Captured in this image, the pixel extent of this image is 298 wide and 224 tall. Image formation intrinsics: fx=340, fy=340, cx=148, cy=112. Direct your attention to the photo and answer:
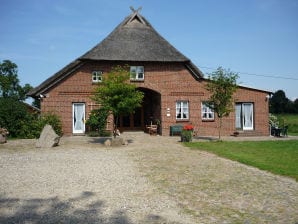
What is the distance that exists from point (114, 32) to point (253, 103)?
11447 mm

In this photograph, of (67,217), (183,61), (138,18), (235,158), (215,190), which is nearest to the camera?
(67,217)

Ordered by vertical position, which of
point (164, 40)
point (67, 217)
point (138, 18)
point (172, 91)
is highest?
point (138, 18)

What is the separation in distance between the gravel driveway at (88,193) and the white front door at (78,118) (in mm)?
10948

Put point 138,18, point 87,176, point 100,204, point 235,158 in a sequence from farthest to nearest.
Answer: point 138,18 < point 235,158 < point 87,176 < point 100,204

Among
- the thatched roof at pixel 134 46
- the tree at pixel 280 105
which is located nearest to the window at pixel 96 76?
the thatched roof at pixel 134 46

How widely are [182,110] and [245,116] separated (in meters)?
4.76

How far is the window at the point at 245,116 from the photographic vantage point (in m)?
25.0

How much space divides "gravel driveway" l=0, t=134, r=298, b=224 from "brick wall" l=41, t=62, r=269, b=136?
10883mm

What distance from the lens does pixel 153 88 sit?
24.2m

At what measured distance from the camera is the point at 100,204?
6.50 meters

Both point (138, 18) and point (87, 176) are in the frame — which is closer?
point (87, 176)

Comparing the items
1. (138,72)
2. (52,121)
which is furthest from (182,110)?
(52,121)

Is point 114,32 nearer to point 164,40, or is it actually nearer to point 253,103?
point 164,40

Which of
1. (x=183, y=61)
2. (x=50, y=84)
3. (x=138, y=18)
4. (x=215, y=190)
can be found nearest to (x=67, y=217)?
(x=215, y=190)
